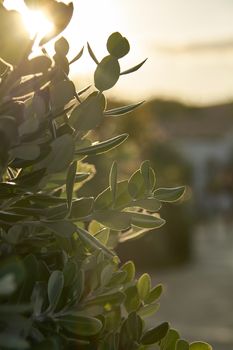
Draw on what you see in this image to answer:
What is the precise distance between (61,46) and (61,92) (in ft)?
0.29

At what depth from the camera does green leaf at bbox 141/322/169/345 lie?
166 cm

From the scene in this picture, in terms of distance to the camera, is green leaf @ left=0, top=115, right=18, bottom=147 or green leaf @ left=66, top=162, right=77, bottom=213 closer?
green leaf @ left=0, top=115, right=18, bottom=147

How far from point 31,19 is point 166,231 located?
15755 mm

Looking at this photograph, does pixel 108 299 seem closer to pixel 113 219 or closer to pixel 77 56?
pixel 113 219

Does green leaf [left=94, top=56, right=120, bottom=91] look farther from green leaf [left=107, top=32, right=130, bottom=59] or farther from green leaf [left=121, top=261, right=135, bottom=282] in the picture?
green leaf [left=121, top=261, right=135, bottom=282]

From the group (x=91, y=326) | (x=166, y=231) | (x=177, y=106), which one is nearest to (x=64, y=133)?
(x=91, y=326)

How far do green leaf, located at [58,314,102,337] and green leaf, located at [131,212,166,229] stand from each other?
9.9 inches

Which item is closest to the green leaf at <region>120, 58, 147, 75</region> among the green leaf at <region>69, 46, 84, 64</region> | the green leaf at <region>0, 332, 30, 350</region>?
the green leaf at <region>69, 46, 84, 64</region>

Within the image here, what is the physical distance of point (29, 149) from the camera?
4.64 feet

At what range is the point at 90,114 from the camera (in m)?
1.52

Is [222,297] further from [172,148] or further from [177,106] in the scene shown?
[177,106]

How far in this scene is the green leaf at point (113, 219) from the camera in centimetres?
158

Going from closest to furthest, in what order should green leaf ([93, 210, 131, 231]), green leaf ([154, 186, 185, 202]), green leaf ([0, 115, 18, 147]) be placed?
1. green leaf ([0, 115, 18, 147])
2. green leaf ([93, 210, 131, 231])
3. green leaf ([154, 186, 185, 202])

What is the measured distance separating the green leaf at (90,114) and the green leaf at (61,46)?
102 mm
